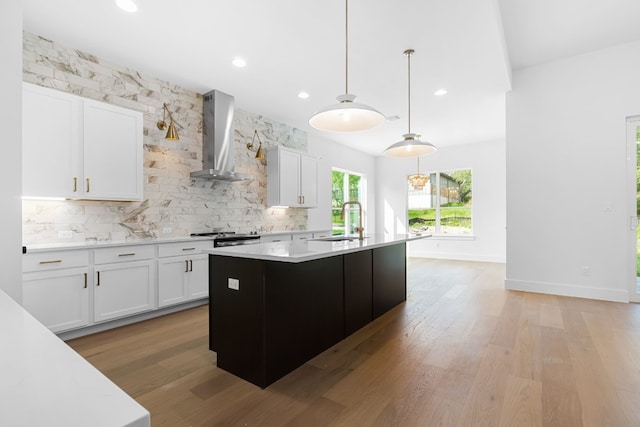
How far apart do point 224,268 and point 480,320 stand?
2710 millimetres

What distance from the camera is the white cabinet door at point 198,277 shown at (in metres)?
3.76

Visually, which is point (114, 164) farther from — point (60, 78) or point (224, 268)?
point (224, 268)

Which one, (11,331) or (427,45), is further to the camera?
(427,45)

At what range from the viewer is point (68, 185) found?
298 centimetres

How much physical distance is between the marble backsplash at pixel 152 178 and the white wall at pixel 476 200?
184 inches

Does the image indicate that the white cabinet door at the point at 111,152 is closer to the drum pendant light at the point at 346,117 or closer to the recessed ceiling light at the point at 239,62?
the recessed ceiling light at the point at 239,62

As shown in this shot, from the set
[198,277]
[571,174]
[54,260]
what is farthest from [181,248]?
[571,174]

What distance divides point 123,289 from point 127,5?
105 inches

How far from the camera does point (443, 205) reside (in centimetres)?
821

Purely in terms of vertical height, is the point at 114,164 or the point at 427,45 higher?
the point at 427,45

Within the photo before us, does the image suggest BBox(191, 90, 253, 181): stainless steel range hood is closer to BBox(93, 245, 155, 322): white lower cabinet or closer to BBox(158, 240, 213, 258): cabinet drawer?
BBox(158, 240, 213, 258): cabinet drawer

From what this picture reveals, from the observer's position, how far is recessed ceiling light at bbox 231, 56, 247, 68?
355cm

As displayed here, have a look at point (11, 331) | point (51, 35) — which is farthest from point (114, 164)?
point (11, 331)

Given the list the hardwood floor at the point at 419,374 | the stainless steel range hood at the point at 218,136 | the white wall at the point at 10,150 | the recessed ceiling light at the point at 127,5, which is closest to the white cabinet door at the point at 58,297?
the hardwood floor at the point at 419,374
